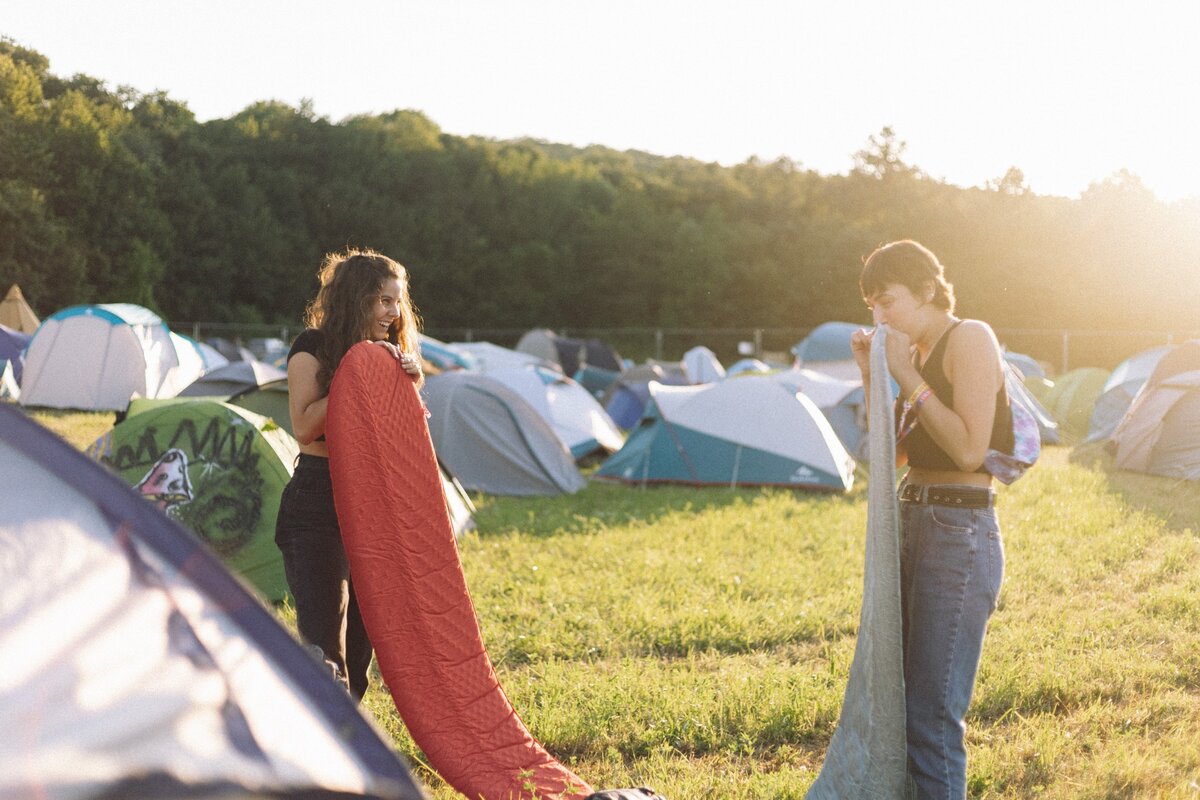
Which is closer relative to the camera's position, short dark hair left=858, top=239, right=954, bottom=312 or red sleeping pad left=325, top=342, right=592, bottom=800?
short dark hair left=858, top=239, right=954, bottom=312

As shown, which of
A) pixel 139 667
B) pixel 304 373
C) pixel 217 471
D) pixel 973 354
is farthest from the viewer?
pixel 217 471

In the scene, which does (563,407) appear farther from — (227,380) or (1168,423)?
(1168,423)

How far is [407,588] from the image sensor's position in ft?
11.6

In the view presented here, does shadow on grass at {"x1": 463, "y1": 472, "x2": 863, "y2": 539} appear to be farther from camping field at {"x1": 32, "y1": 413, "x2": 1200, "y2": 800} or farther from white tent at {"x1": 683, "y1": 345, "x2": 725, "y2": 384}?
white tent at {"x1": 683, "y1": 345, "x2": 725, "y2": 384}

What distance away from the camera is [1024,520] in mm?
9234

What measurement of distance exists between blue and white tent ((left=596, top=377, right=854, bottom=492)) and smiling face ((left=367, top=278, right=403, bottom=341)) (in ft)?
28.0

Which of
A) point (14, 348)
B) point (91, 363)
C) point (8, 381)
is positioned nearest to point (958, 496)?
point (91, 363)

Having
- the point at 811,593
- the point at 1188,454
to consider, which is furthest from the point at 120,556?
the point at 1188,454

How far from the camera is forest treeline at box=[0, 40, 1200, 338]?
39219 mm

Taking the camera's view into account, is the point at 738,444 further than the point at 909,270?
Yes

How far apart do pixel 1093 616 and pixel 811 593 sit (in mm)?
1597

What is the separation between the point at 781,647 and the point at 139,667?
425cm

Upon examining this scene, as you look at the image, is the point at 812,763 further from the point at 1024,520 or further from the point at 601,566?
the point at 1024,520

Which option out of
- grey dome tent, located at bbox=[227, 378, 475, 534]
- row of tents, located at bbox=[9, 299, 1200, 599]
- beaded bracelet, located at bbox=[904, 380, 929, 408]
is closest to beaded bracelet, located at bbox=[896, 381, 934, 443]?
beaded bracelet, located at bbox=[904, 380, 929, 408]
